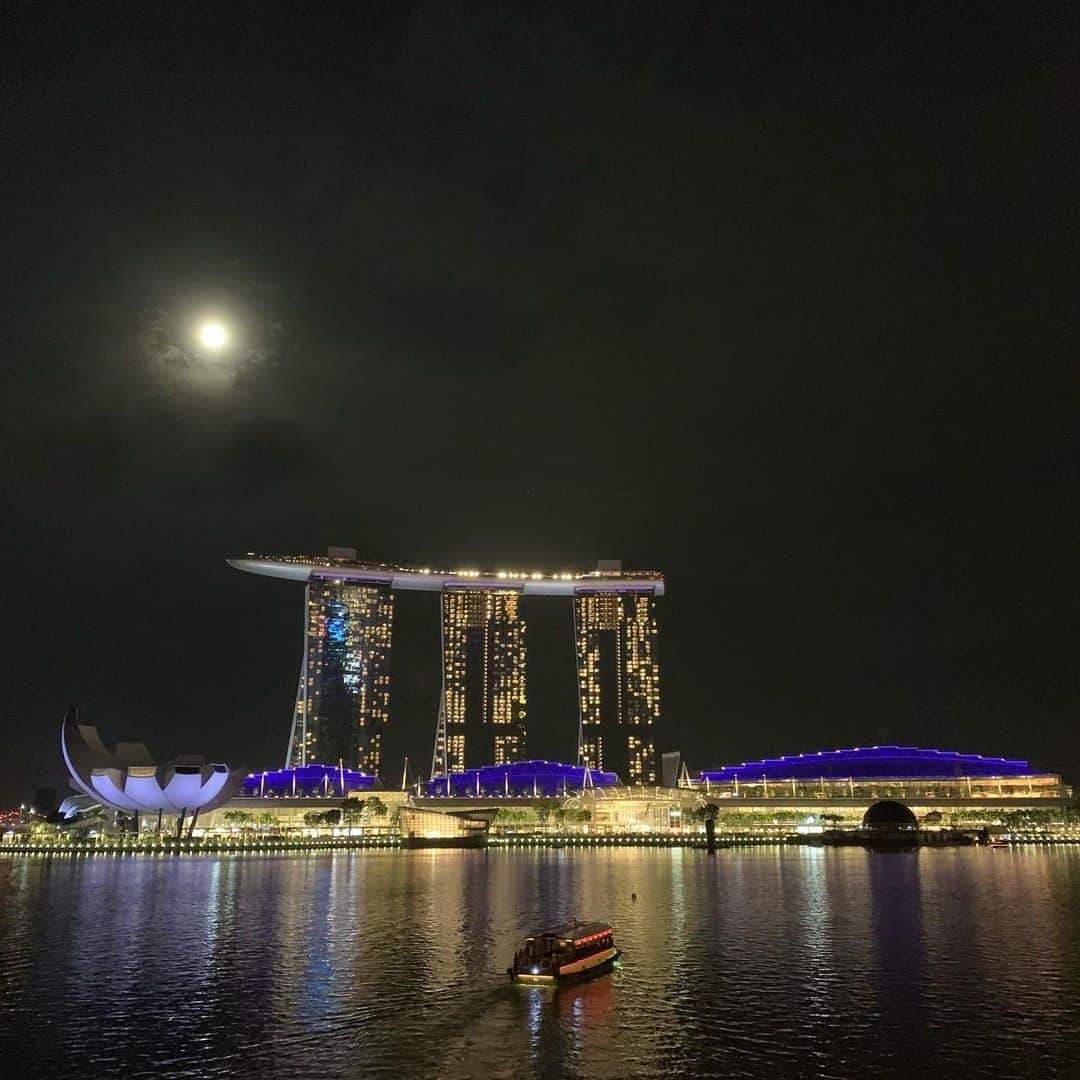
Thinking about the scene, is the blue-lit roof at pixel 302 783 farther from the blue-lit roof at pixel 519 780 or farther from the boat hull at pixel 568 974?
the boat hull at pixel 568 974

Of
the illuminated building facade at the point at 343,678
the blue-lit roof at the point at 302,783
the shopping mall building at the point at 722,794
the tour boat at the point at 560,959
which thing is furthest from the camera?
the illuminated building facade at the point at 343,678

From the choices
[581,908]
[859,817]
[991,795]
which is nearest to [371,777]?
[859,817]

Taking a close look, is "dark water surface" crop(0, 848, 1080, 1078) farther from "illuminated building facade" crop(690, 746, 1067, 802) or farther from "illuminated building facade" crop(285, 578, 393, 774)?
"illuminated building facade" crop(285, 578, 393, 774)

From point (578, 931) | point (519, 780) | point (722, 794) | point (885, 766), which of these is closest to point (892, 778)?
point (885, 766)

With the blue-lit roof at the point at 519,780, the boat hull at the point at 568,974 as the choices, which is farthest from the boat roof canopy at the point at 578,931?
the blue-lit roof at the point at 519,780

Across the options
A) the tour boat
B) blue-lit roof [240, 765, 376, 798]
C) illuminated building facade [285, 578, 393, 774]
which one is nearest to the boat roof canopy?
the tour boat

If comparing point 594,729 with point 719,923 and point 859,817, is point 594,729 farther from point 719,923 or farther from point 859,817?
point 719,923
